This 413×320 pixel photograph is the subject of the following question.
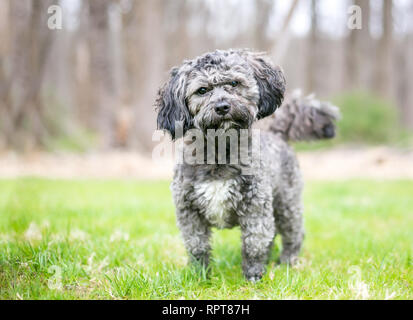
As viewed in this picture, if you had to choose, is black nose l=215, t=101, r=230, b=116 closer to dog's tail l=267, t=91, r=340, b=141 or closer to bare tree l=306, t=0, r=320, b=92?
dog's tail l=267, t=91, r=340, b=141

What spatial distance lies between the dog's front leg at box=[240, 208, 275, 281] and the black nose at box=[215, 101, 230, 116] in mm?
887

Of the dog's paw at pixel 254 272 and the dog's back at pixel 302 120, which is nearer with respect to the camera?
the dog's paw at pixel 254 272

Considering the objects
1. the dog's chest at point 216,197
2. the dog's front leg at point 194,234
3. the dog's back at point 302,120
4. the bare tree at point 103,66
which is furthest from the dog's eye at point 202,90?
the bare tree at point 103,66

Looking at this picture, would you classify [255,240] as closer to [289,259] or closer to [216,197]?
[216,197]

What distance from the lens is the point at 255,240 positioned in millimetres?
3553

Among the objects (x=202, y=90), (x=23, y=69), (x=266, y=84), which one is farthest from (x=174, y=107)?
(x=23, y=69)

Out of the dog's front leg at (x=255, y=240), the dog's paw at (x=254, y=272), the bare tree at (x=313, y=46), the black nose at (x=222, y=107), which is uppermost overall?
the bare tree at (x=313, y=46)

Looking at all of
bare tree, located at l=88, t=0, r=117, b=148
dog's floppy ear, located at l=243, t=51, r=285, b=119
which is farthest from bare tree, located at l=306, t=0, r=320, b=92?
dog's floppy ear, located at l=243, t=51, r=285, b=119

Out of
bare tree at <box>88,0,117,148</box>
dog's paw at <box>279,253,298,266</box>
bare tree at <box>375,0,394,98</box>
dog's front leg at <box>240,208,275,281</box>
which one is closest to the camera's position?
dog's front leg at <box>240,208,275,281</box>

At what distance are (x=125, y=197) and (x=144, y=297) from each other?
505 centimetres

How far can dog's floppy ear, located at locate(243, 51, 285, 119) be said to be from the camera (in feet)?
12.0

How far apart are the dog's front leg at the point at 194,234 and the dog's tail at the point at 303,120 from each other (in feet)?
5.41

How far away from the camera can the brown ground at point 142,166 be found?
1166 cm

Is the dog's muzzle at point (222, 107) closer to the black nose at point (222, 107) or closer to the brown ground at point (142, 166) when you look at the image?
the black nose at point (222, 107)
